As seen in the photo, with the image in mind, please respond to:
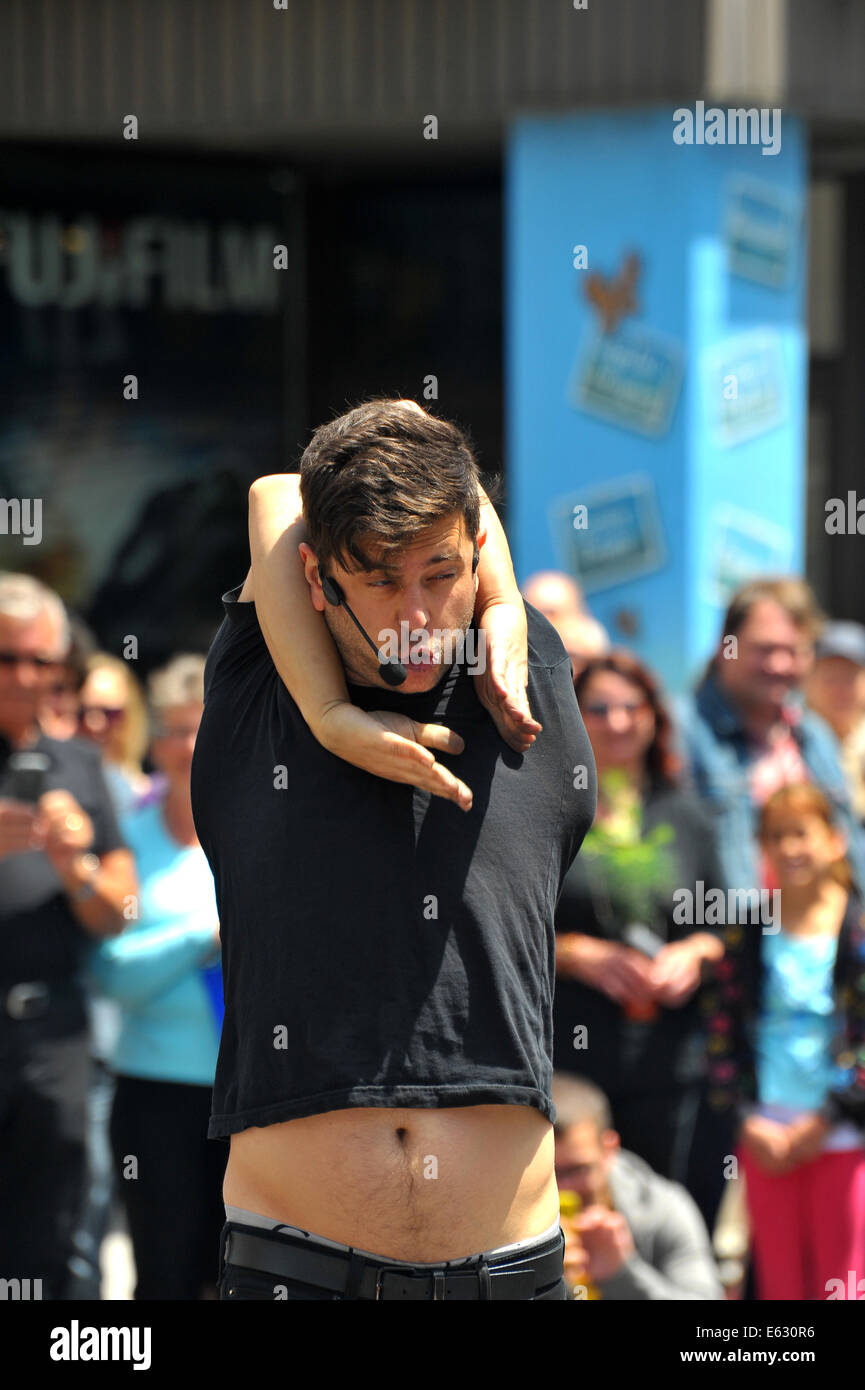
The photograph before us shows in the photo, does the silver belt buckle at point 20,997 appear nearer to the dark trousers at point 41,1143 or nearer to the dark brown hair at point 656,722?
the dark trousers at point 41,1143

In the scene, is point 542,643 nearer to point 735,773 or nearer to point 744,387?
point 735,773

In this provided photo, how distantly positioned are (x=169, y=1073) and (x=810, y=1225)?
1608mm

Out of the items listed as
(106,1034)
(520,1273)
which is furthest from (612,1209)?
(520,1273)

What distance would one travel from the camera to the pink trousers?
13.7 ft

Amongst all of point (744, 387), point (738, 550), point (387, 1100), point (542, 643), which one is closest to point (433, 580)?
point (542, 643)

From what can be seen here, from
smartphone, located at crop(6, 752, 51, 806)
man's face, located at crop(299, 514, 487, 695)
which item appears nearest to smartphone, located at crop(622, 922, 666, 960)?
smartphone, located at crop(6, 752, 51, 806)

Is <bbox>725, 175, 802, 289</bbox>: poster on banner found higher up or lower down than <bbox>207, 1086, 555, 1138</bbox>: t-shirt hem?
higher up

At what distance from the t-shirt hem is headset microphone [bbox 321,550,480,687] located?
20.6 inches

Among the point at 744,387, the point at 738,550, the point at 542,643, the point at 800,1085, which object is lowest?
the point at 800,1085

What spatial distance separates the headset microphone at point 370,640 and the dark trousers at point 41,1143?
7.46ft

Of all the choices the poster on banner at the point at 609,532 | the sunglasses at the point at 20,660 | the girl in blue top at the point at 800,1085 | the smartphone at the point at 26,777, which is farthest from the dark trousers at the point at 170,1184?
the poster on banner at the point at 609,532

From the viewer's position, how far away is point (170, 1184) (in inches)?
165

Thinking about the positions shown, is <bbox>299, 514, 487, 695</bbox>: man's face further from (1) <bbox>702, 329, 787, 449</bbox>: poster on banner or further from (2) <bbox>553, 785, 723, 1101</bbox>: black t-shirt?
(1) <bbox>702, 329, 787, 449</bbox>: poster on banner

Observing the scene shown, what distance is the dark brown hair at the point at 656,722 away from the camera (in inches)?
179
